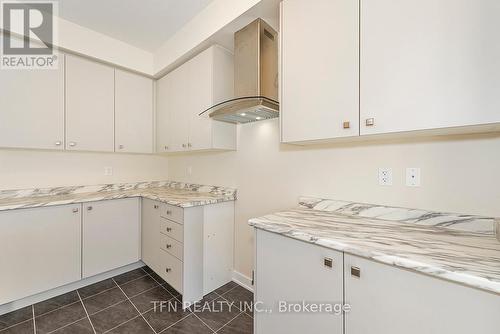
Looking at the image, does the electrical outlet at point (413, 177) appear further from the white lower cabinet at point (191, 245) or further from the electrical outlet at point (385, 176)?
the white lower cabinet at point (191, 245)

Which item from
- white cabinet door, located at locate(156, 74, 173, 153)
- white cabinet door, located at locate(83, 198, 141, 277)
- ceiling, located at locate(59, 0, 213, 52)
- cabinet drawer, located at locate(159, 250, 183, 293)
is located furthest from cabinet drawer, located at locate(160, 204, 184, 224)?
ceiling, located at locate(59, 0, 213, 52)

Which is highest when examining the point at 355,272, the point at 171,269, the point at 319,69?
the point at 319,69

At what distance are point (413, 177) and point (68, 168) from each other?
3.17 m

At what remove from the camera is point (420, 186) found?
1188 mm

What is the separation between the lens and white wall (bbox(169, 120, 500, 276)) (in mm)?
1052

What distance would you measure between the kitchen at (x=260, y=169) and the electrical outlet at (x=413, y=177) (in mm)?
17

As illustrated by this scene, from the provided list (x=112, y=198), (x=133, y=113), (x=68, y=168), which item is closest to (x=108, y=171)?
(x=68, y=168)

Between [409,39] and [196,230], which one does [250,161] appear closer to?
[196,230]

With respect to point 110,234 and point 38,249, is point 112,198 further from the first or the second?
point 38,249

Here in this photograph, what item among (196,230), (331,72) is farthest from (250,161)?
(331,72)

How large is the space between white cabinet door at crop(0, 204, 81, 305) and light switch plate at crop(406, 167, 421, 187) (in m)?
2.65

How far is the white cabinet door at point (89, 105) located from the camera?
2.19m

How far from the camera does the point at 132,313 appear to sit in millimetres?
1741

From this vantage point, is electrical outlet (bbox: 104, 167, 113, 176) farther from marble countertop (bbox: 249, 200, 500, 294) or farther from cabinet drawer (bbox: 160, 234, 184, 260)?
marble countertop (bbox: 249, 200, 500, 294)
